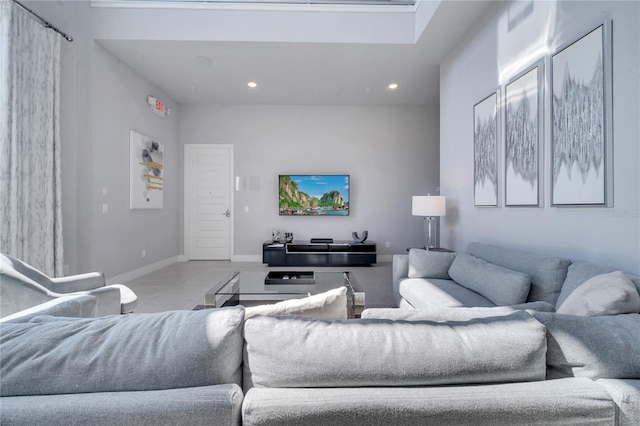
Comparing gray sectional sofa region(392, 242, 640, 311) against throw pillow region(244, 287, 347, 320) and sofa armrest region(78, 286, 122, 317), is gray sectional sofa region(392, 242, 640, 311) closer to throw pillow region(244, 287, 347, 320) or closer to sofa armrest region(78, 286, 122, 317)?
throw pillow region(244, 287, 347, 320)

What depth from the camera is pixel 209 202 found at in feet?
20.4

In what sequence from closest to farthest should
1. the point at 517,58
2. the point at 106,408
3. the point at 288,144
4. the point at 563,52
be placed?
1. the point at 106,408
2. the point at 563,52
3. the point at 517,58
4. the point at 288,144

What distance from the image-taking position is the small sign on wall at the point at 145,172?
460cm

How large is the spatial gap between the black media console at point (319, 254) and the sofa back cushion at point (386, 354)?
4816 millimetres

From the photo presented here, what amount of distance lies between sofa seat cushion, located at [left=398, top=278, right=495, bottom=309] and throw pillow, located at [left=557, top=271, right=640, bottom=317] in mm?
698

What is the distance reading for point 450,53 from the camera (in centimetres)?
407

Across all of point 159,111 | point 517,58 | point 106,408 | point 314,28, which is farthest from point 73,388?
point 159,111

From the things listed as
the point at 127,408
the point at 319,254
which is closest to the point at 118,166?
the point at 319,254

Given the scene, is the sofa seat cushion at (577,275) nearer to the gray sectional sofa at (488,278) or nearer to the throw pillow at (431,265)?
the gray sectional sofa at (488,278)

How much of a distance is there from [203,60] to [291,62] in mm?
1243

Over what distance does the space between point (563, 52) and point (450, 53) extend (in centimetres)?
212

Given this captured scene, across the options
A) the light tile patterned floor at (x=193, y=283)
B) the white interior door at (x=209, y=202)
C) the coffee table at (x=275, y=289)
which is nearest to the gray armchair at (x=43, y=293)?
the coffee table at (x=275, y=289)

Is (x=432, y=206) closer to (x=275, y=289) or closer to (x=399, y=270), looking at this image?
(x=399, y=270)

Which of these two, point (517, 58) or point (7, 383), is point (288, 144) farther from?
point (7, 383)
